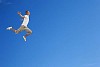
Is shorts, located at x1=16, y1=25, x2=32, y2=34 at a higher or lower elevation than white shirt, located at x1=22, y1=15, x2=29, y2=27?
lower

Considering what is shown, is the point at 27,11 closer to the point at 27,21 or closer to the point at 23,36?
the point at 27,21

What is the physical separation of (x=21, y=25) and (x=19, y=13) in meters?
2.18

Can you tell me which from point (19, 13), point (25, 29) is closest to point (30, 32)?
point (25, 29)

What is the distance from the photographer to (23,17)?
35.3m

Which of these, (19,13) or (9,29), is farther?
(9,29)

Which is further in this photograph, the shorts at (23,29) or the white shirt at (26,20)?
the shorts at (23,29)

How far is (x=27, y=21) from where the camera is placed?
35531 millimetres

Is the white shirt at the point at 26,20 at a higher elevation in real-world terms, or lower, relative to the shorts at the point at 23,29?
higher

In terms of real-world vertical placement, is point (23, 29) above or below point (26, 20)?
below

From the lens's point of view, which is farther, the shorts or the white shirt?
the shorts

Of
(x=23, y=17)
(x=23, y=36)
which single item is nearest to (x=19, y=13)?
(x=23, y=17)

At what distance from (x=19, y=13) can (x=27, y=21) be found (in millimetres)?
1742

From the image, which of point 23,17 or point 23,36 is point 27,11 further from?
point 23,36

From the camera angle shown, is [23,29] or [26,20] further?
[23,29]
